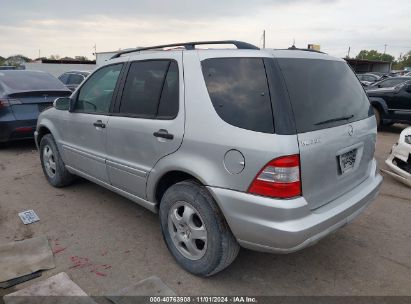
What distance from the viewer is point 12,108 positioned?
640cm

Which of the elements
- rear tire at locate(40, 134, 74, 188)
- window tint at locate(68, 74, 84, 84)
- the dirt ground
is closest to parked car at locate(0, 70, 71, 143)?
rear tire at locate(40, 134, 74, 188)

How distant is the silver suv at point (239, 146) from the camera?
7.54 ft

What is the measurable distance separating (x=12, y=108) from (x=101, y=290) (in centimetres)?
495

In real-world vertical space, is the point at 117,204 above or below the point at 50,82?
below

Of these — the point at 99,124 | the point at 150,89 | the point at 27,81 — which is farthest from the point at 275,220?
the point at 27,81

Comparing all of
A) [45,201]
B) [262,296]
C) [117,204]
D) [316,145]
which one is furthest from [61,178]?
[316,145]

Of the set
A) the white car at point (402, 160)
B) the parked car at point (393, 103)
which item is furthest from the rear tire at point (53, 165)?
the parked car at point (393, 103)

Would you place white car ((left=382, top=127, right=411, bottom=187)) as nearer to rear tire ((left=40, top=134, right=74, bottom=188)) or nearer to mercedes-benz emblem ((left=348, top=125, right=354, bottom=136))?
mercedes-benz emblem ((left=348, top=125, right=354, bottom=136))

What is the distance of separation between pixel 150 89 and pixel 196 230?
4.30ft

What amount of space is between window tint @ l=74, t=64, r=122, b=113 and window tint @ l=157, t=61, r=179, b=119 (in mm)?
843

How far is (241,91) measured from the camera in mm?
2459

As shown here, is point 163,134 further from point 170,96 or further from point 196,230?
point 196,230

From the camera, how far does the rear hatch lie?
237cm

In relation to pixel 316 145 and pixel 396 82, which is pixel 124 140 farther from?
pixel 396 82
